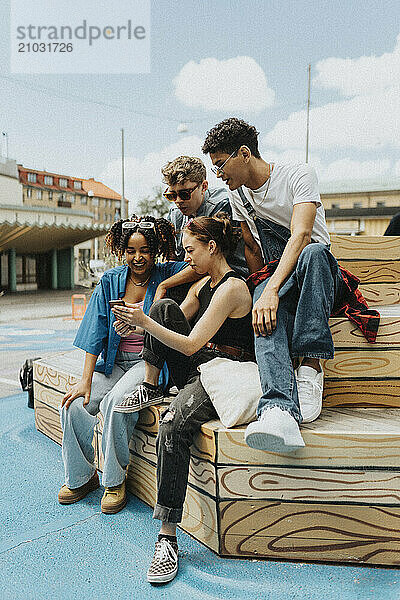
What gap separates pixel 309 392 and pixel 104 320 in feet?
4.25

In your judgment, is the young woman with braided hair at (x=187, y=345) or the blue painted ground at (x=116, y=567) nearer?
the blue painted ground at (x=116, y=567)

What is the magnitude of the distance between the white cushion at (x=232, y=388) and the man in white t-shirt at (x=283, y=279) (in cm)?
10

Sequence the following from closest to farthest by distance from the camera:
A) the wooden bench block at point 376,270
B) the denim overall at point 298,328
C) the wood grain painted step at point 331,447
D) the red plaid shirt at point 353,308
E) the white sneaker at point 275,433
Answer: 1. the white sneaker at point 275,433
2. the wood grain painted step at point 331,447
3. the denim overall at point 298,328
4. the red plaid shirt at point 353,308
5. the wooden bench block at point 376,270

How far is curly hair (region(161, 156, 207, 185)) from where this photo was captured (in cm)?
296

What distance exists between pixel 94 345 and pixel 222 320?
882 millimetres

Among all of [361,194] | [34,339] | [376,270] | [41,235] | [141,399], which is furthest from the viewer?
[361,194]

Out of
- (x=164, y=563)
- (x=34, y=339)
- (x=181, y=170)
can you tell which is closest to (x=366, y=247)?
(x=181, y=170)

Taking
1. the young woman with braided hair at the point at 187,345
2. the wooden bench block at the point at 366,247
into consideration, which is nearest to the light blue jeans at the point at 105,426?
the young woman with braided hair at the point at 187,345

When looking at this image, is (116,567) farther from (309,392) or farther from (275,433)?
(309,392)

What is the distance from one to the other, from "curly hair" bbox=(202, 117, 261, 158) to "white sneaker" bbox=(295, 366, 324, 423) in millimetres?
1145

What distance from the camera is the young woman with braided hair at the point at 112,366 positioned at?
264 centimetres

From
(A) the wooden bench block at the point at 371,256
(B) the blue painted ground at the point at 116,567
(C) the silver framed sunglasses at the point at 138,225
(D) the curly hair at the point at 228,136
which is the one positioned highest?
(D) the curly hair at the point at 228,136

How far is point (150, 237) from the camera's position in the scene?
298 cm

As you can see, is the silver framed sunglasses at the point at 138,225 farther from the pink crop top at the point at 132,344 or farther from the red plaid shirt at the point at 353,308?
the red plaid shirt at the point at 353,308
